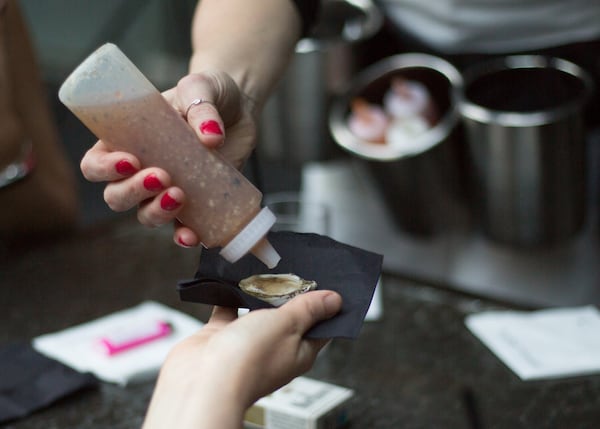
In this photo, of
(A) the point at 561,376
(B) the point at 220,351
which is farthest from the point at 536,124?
(B) the point at 220,351

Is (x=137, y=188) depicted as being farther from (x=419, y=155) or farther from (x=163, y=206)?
(x=419, y=155)

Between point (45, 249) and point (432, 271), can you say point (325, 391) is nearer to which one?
point (45, 249)

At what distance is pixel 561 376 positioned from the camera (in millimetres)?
1356

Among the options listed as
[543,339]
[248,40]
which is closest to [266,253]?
[248,40]

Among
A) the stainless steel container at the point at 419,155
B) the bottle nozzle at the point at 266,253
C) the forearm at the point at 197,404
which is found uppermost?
the bottle nozzle at the point at 266,253

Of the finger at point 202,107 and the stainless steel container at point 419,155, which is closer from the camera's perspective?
the finger at point 202,107

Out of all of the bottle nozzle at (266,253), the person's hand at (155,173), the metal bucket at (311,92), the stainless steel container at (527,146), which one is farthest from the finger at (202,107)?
the metal bucket at (311,92)

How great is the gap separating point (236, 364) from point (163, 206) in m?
0.18

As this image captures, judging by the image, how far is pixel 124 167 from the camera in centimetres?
97

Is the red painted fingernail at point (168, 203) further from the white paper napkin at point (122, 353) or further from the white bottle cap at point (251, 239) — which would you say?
the white paper napkin at point (122, 353)

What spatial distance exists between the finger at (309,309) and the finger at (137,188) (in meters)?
0.17

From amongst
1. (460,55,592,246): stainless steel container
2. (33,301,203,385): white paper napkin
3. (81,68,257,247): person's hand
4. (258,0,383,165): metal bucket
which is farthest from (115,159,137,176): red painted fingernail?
(258,0,383,165): metal bucket

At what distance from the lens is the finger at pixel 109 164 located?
97cm

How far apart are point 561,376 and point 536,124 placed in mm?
873
